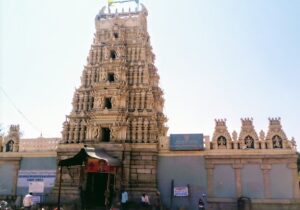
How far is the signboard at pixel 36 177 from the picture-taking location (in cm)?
2628

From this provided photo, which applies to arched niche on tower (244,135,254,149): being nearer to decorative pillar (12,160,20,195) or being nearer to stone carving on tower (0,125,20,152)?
decorative pillar (12,160,20,195)

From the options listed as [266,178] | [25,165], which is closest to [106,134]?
[25,165]

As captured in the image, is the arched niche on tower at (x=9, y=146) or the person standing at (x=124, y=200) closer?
the person standing at (x=124, y=200)

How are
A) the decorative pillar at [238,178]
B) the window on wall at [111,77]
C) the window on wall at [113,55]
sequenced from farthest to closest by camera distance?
the window on wall at [113,55]
the window on wall at [111,77]
the decorative pillar at [238,178]

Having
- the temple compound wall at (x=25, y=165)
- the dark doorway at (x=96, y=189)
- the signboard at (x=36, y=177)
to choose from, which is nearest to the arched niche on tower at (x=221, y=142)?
the dark doorway at (x=96, y=189)

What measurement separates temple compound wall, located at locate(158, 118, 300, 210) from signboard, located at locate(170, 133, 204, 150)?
400mm

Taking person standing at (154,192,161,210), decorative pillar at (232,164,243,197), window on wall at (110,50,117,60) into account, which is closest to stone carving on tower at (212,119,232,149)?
decorative pillar at (232,164,243,197)

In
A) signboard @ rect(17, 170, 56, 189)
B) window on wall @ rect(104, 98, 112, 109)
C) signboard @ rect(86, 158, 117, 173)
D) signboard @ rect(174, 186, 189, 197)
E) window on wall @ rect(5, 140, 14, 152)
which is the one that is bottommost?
signboard @ rect(174, 186, 189, 197)

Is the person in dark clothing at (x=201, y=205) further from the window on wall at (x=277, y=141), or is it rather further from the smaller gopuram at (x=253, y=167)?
the window on wall at (x=277, y=141)

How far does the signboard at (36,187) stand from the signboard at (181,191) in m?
11.1

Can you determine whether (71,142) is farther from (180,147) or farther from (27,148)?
(180,147)

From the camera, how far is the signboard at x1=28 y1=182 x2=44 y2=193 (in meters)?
26.3

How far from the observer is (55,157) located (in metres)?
26.8

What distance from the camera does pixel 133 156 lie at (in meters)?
25.2
